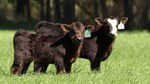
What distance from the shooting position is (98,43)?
1294 cm

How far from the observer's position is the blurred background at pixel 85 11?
42.0 meters

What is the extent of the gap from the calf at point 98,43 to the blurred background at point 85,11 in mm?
26074

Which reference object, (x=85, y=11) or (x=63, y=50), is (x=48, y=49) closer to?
(x=63, y=50)

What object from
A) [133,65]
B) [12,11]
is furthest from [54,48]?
[12,11]

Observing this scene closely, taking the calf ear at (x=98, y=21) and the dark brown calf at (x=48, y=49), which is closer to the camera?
the dark brown calf at (x=48, y=49)

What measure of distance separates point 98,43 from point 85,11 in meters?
40.4

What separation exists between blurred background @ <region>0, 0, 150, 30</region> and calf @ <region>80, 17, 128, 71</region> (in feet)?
85.5

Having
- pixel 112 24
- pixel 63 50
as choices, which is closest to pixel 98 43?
pixel 112 24

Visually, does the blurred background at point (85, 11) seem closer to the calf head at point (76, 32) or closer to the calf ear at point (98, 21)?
the calf ear at point (98, 21)

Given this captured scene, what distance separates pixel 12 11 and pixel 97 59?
5275 cm

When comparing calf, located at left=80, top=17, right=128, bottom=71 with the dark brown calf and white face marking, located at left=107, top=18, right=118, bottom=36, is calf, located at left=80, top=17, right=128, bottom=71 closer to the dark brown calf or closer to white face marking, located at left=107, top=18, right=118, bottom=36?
white face marking, located at left=107, top=18, right=118, bottom=36

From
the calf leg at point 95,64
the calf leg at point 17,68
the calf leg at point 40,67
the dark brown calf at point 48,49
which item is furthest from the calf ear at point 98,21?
the calf leg at point 17,68

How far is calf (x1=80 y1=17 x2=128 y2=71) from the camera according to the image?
12.7 metres

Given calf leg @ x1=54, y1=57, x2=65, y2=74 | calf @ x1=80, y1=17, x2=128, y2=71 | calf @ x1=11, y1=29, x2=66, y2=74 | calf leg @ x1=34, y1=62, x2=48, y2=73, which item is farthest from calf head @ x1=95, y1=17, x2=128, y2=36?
calf leg @ x1=34, y1=62, x2=48, y2=73
